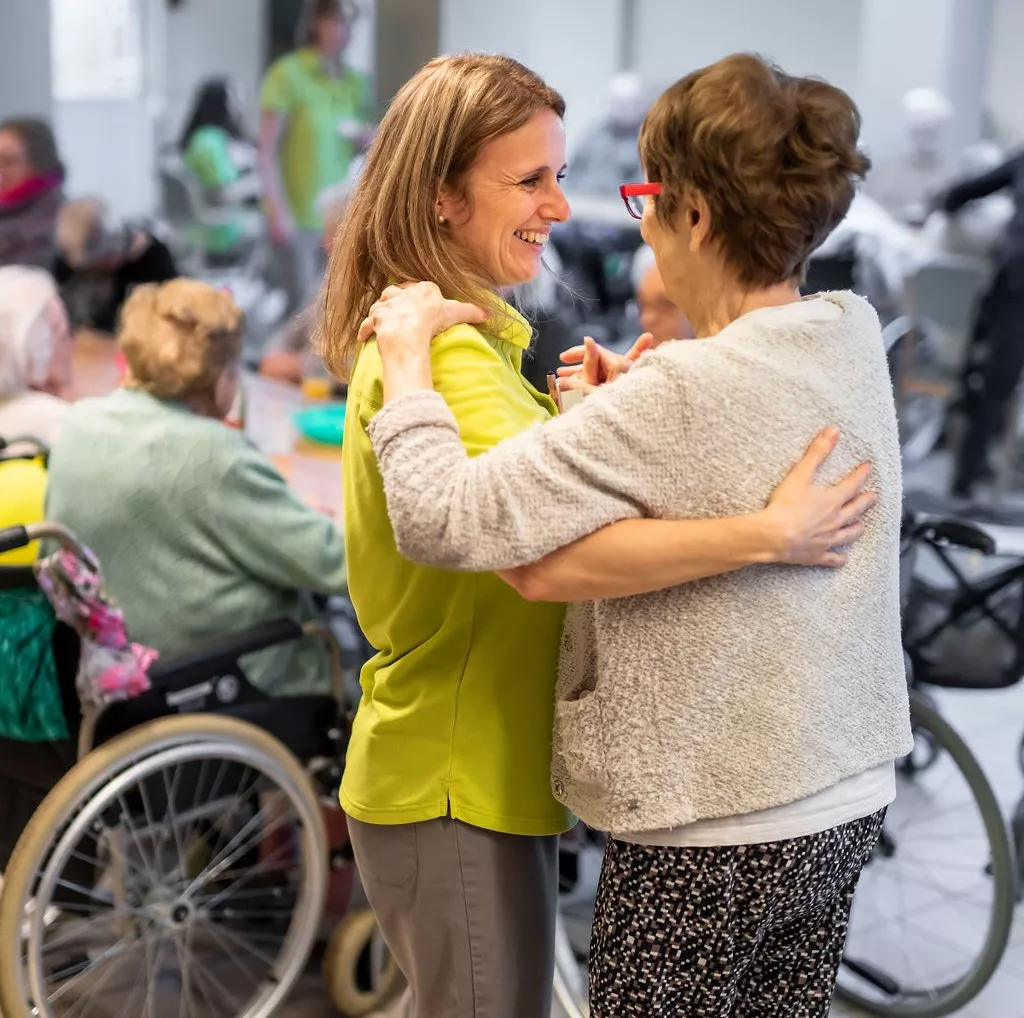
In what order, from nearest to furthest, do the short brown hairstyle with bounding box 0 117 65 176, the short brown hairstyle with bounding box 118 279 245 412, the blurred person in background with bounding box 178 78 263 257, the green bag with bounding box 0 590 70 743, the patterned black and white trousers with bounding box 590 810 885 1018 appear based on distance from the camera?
the patterned black and white trousers with bounding box 590 810 885 1018 < the green bag with bounding box 0 590 70 743 < the short brown hairstyle with bounding box 118 279 245 412 < the short brown hairstyle with bounding box 0 117 65 176 < the blurred person in background with bounding box 178 78 263 257

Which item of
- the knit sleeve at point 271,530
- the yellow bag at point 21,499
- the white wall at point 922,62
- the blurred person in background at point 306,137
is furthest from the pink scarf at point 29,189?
the knit sleeve at point 271,530

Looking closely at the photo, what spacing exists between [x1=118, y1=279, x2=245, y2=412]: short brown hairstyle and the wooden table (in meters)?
0.44

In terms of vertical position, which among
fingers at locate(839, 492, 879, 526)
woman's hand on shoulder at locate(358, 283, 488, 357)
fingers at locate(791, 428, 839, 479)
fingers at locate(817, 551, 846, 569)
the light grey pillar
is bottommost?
fingers at locate(817, 551, 846, 569)

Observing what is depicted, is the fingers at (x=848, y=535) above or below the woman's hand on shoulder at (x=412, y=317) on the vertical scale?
below

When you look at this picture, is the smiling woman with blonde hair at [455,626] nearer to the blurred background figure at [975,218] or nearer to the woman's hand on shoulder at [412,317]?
the woman's hand on shoulder at [412,317]

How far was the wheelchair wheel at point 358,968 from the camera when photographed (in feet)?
7.41

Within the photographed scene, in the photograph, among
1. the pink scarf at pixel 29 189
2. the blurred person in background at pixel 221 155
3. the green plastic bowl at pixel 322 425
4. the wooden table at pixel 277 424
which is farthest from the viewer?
the blurred person in background at pixel 221 155

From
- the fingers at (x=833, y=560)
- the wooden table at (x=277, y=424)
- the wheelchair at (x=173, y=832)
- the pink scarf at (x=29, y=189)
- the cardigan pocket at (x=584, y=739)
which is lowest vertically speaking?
the wheelchair at (x=173, y=832)

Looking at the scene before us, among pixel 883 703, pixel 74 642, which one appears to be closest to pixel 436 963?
pixel 883 703

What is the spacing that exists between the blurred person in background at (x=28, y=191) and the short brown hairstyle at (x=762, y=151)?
3840mm

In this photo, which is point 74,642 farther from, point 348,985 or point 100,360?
point 100,360

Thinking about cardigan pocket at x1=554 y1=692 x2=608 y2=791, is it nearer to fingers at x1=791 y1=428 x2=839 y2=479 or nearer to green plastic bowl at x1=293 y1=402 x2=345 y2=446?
fingers at x1=791 y1=428 x2=839 y2=479

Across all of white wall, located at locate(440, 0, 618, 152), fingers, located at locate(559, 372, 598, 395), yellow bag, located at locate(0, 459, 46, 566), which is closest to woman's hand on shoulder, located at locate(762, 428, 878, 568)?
fingers, located at locate(559, 372, 598, 395)

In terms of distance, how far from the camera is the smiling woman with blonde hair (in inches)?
51.0
